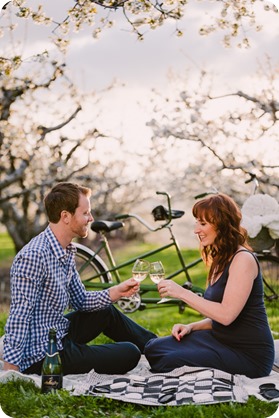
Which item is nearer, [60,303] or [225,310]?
[225,310]

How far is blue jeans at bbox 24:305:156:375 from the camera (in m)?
3.83

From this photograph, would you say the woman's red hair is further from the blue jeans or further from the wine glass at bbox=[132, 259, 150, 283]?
the blue jeans

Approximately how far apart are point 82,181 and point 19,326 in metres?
8.11

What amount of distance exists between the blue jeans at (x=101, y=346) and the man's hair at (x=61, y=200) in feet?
1.96

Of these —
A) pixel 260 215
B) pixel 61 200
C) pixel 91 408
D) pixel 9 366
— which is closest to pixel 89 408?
pixel 91 408

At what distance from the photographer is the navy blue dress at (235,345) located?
369 cm

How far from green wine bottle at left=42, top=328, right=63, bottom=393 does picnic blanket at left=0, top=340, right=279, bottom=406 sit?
91 mm

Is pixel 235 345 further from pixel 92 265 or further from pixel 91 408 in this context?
pixel 92 265

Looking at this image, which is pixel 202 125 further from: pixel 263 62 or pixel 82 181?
pixel 82 181

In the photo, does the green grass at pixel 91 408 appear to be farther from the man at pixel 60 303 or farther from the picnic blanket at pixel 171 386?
the man at pixel 60 303

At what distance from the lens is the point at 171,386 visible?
3.49m

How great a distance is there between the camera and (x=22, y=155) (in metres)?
9.72

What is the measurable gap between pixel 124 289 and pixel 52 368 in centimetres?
69

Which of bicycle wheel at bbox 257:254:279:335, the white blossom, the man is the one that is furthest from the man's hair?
bicycle wheel at bbox 257:254:279:335
